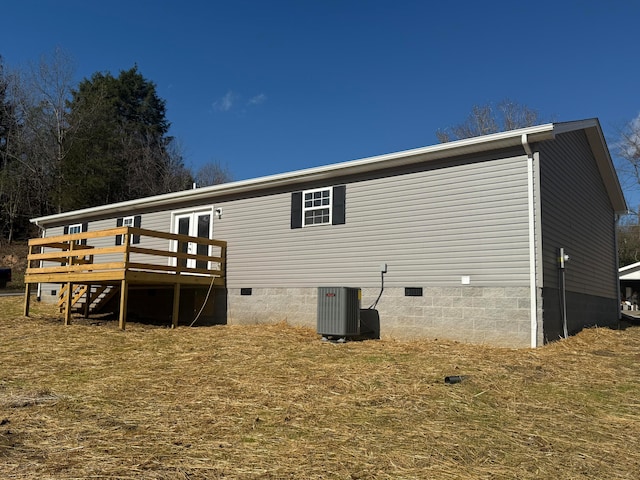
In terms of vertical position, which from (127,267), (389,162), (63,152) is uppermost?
(63,152)

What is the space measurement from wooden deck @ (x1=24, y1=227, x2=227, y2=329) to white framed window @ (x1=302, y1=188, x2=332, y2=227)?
2.55 metres

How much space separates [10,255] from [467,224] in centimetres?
2875

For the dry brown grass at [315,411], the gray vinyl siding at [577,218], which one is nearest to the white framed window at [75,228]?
the dry brown grass at [315,411]

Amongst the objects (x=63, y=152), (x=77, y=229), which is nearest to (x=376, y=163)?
(x=77, y=229)

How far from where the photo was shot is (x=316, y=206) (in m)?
11.2

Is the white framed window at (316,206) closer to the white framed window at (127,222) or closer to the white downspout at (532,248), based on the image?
the white downspout at (532,248)

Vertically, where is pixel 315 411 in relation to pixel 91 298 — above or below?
below

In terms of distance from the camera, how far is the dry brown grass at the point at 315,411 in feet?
10.9

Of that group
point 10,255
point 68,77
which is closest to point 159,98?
point 68,77

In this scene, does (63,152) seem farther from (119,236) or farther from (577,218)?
(577,218)

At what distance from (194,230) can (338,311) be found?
6.17 m

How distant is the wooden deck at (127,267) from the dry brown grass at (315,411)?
2159 millimetres

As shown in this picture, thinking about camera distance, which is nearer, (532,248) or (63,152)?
(532,248)

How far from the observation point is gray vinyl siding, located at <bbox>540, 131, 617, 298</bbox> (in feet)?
29.6
